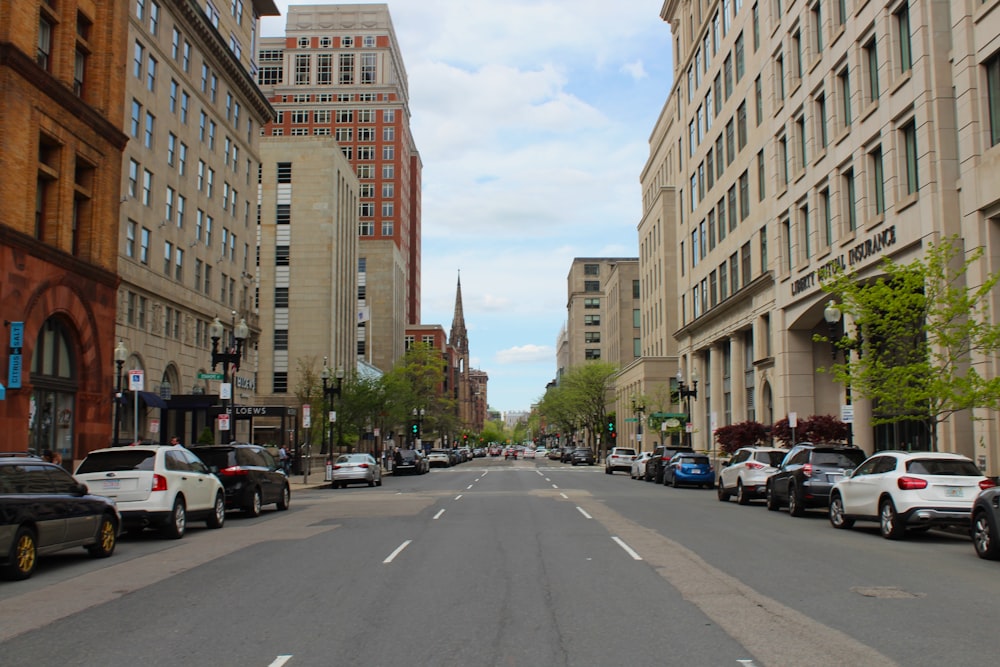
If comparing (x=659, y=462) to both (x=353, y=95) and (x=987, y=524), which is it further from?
(x=353, y=95)

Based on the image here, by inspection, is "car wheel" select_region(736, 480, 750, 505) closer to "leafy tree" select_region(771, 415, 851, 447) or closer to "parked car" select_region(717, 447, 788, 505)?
"parked car" select_region(717, 447, 788, 505)

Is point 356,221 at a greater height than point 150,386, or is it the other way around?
point 356,221

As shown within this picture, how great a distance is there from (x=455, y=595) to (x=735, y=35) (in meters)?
45.3

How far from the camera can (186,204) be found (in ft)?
155

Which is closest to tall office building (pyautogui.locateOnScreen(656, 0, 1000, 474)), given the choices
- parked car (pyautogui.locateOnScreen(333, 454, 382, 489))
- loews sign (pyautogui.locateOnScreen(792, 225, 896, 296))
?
loews sign (pyautogui.locateOnScreen(792, 225, 896, 296))

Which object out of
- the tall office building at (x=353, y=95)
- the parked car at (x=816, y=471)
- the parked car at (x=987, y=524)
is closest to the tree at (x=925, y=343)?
the parked car at (x=816, y=471)

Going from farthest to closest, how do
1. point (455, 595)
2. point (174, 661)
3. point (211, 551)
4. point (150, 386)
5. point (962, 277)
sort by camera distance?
point (150, 386) < point (962, 277) < point (211, 551) < point (455, 595) < point (174, 661)

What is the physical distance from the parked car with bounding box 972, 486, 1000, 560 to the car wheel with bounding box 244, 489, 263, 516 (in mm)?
15356

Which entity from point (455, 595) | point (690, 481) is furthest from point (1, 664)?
point (690, 481)

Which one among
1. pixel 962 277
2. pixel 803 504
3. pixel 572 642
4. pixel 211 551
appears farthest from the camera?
pixel 962 277

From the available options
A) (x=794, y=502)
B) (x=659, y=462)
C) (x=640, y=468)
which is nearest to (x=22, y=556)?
(x=794, y=502)

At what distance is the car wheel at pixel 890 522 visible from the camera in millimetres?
15930

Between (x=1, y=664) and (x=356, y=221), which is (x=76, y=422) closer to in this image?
(x=1, y=664)

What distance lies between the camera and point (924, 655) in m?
7.05
